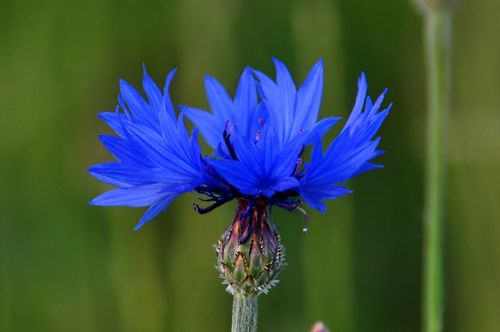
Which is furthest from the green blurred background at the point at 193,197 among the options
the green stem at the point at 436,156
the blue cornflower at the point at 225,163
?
the blue cornflower at the point at 225,163

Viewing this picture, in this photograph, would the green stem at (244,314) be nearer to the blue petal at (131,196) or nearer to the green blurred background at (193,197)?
the blue petal at (131,196)

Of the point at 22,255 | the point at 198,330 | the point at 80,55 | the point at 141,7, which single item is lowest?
the point at 198,330

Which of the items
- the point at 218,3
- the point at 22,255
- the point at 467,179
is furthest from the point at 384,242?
the point at 22,255

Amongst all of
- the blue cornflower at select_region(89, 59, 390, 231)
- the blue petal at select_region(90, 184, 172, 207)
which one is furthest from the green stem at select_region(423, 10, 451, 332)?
the blue petal at select_region(90, 184, 172, 207)

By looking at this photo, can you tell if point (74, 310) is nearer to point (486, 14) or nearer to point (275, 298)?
point (275, 298)

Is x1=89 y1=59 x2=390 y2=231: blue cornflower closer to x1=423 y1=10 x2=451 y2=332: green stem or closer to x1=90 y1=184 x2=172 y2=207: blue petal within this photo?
x1=90 y1=184 x2=172 y2=207: blue petal

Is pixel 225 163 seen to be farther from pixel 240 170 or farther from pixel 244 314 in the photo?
pixel 244 314

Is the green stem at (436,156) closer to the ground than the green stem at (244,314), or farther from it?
farther from it
